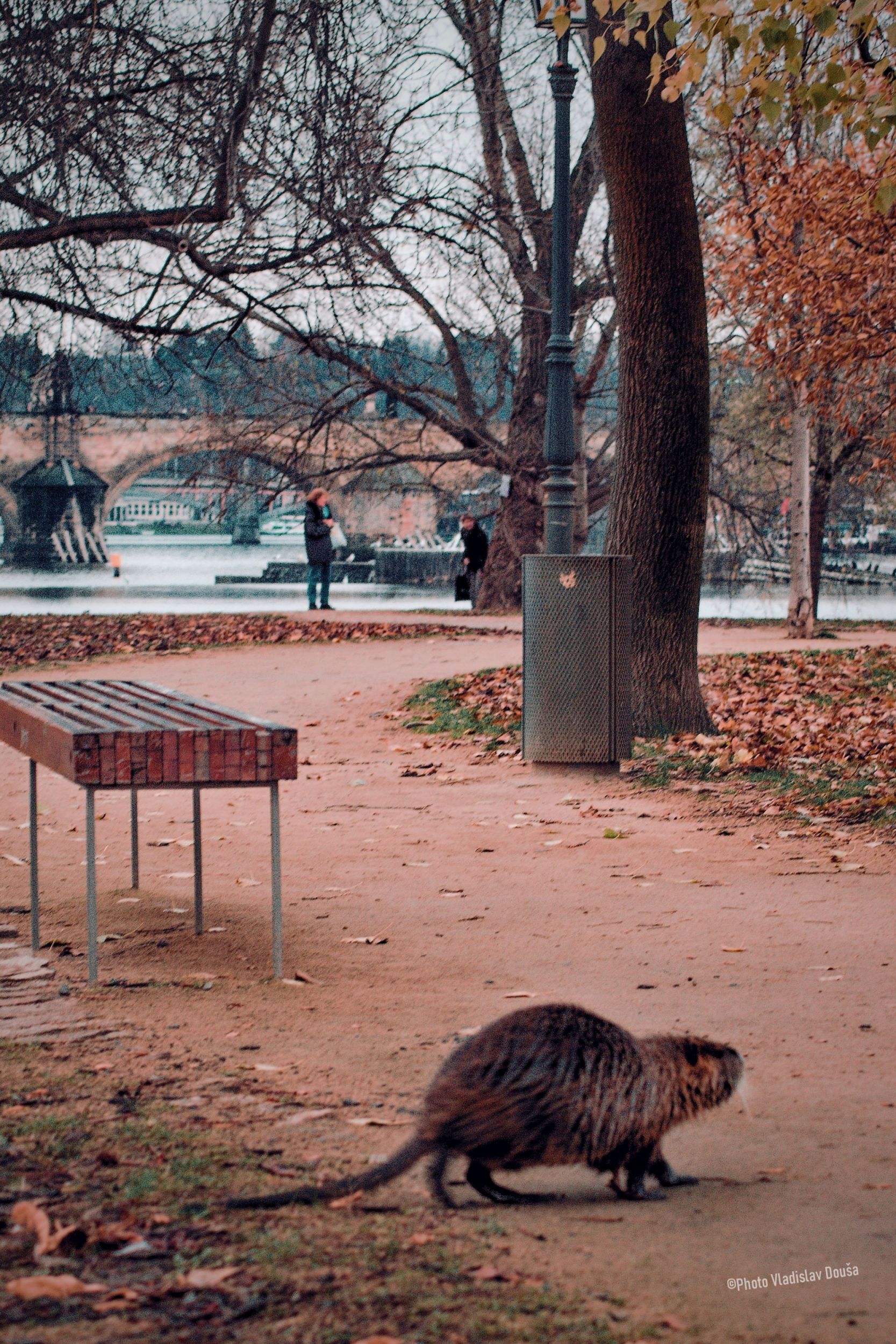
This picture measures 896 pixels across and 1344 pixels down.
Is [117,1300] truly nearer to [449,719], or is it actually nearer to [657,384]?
[657,384]

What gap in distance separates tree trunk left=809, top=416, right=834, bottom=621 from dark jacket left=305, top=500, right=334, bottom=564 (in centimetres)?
867

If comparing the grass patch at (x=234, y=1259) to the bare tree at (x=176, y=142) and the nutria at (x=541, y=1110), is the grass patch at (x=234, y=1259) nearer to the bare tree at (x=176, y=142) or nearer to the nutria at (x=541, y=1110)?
the nutria at (x=541, y=1110)

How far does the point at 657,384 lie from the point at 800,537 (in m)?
13.0

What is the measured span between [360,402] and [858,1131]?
25.2m

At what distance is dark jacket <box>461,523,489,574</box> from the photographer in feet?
92.4

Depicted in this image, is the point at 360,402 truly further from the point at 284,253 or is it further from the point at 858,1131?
the point at 858,1131

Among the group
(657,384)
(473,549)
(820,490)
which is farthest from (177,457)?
(657,384)

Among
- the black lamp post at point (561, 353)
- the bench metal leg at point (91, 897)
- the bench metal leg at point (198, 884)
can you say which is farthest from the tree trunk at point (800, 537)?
the bench metal leg at point (91, 897)

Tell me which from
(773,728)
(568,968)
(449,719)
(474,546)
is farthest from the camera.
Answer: (474,546)

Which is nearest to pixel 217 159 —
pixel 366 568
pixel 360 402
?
pixel 360 402

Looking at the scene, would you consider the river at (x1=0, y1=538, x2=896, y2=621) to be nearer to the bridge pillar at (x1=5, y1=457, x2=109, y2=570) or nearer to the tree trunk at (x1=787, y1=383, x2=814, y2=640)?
the tree trunk at (x1=787, y1=383, x2=814, y2=640)

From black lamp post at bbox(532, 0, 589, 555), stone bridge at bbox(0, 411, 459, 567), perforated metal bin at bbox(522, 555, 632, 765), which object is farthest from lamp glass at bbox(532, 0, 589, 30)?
stone bridge at bbox(0, 411, 459, 567)

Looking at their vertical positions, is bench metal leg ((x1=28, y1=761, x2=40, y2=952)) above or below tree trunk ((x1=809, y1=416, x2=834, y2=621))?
below

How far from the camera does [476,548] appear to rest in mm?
28594
